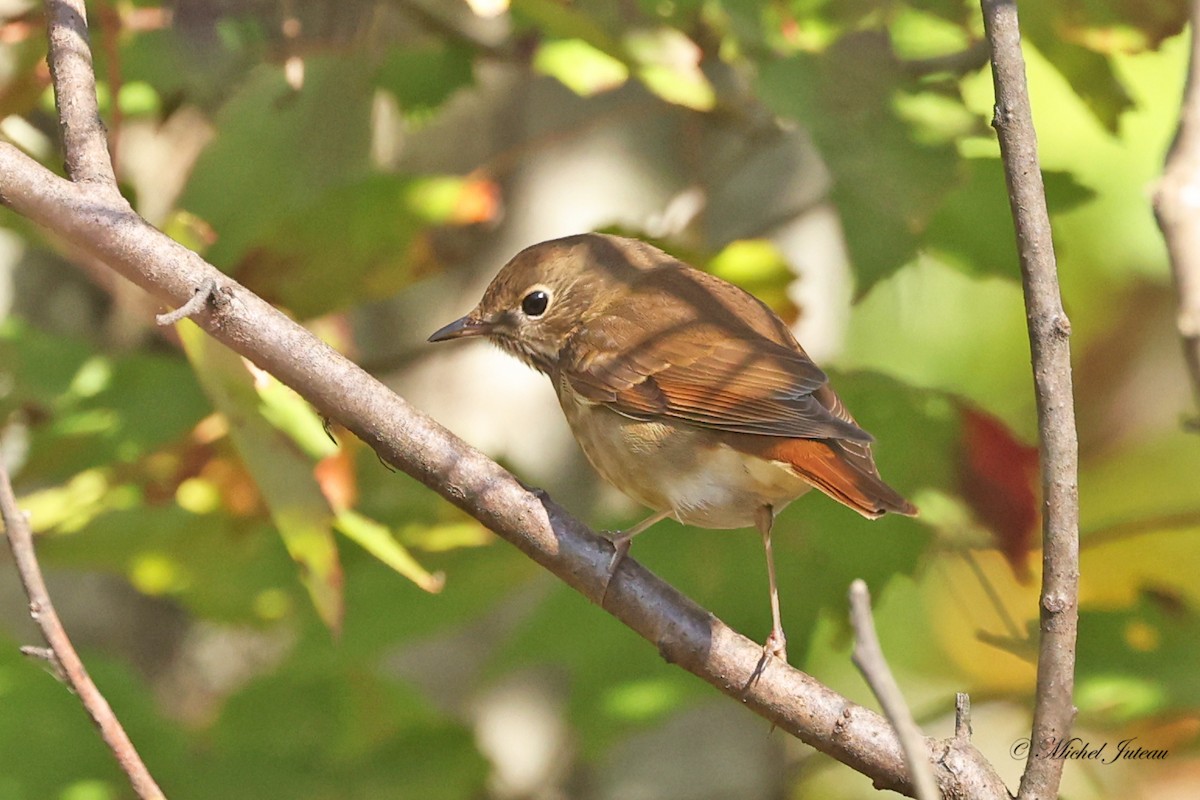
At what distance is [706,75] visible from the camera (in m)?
3.01

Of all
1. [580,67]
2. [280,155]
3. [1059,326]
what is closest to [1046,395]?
[1059,326]

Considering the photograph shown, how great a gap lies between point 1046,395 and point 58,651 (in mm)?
1292

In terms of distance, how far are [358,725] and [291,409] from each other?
2.48ft

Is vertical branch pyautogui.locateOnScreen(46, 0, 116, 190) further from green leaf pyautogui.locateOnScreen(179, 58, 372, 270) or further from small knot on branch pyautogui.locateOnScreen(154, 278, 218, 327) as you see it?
green leaf pyautogui.locateOnScreen(179, 58, 372, 270)

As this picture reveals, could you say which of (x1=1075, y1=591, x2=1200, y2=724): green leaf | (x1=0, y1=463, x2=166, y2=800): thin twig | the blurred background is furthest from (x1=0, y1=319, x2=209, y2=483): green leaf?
(x1=1075, y1=591, x2=1200, y2=724): green leaf

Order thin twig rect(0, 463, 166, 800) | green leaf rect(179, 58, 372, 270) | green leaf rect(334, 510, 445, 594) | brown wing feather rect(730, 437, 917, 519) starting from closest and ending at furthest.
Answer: thin twig rect(0, 463, 166, 800) → brown wing feather rect(730, 437, 917, 519) → green leaf rect(334, 510, 445, 594) → green leaf rect(179, 58, 372, 270)

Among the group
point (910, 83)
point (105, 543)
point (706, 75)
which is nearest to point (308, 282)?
point (105, 543)

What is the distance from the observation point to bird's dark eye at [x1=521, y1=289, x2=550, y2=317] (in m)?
2.84

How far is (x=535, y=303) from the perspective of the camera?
2848 millimetres

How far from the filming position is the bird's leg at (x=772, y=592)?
2170mm

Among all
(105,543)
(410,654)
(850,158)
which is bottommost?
(410,654)

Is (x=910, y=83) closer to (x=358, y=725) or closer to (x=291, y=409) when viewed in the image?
(x=291, y=409)
